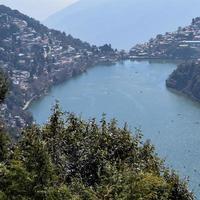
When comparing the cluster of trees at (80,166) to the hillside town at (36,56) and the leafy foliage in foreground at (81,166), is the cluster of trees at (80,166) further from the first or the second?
the hillside town at (36,56)

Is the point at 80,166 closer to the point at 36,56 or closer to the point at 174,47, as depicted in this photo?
the point at 36,56

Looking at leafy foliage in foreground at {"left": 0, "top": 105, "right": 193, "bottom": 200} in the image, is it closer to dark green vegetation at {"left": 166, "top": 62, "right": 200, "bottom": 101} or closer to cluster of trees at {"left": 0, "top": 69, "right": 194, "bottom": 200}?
cluster of trees at {"left": 0, "top": 69, "right": 194, "bottom": 200}

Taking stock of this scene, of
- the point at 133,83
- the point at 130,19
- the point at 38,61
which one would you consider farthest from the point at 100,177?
the point at 130,19

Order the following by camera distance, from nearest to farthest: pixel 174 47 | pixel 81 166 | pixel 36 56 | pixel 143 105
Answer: pixel 81 166 → pixel 143 105 → pixel 36 56 → pixel 174 47

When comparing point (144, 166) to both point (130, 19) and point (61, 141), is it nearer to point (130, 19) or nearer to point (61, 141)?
point (61, 141)

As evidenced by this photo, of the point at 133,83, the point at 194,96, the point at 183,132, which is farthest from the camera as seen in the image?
the point at 133,83

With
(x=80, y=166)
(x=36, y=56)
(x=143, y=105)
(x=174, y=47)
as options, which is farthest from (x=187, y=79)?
(x=80, y=166)
